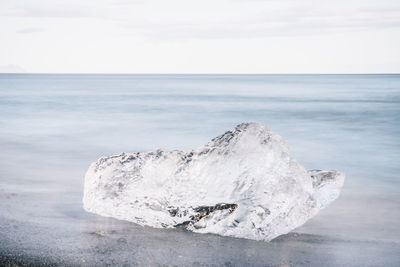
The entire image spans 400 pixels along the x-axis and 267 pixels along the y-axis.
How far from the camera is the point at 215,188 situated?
4289 mm

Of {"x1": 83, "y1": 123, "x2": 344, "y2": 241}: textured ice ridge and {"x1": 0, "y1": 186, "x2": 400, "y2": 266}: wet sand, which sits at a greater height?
{"x1": 83, "y1": 123, "x2": 344, "y2": 241}: textured ice ridge

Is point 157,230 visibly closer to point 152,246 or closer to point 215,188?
point 152,246

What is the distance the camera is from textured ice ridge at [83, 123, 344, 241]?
13.7 ft

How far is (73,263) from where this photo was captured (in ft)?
11.6

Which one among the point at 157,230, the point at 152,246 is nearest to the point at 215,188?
the point at 157,230

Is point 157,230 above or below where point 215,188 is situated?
below

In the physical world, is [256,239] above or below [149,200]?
below

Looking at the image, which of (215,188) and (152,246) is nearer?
(152,246)

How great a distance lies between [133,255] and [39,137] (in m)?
8.87

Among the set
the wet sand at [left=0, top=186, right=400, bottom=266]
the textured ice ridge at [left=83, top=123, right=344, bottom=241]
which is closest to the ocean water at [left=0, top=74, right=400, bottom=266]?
the wet sand at [left=0, top=186, right=400, bottom=266]

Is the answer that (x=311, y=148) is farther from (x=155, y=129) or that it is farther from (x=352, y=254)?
(x=352, y=254)

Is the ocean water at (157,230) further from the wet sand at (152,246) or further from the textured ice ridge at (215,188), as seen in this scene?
the textured ice ridge at (215,188)

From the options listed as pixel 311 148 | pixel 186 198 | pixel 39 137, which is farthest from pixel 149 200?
pixel 39 137

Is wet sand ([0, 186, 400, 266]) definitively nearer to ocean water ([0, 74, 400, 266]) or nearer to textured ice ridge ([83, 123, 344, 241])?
ocean water ([0, 74, 400, 266])
